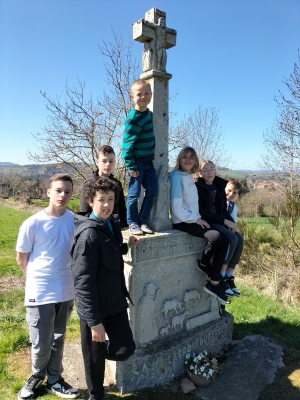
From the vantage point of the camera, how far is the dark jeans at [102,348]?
2494 mm

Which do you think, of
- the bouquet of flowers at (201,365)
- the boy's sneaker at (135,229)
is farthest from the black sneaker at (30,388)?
the boy's sneaker at (135,229)

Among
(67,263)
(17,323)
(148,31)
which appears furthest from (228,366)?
(148,31)

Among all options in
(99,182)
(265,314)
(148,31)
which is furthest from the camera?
(265,314)

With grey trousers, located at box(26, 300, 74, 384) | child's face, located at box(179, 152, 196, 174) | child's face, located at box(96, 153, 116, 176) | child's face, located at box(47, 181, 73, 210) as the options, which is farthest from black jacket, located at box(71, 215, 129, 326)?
child's face, located at box(179, 152, 196, 174)

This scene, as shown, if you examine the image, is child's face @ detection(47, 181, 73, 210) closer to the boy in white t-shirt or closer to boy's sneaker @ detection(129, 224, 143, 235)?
the boy in white t-shirt

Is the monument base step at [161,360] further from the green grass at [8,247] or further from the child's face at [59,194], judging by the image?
the green grass at [8,247]

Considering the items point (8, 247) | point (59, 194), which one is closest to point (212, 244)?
point (59, 194)

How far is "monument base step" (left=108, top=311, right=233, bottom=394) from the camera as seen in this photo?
2.96 metres

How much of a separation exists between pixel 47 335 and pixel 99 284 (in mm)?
800

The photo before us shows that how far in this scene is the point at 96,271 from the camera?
2336 millimetres

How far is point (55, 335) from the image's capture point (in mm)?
2854

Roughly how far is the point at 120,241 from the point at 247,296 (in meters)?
4.10

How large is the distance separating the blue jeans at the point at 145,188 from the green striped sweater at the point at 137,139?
0.36 ft

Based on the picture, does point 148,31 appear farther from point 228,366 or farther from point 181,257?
point 228,366
